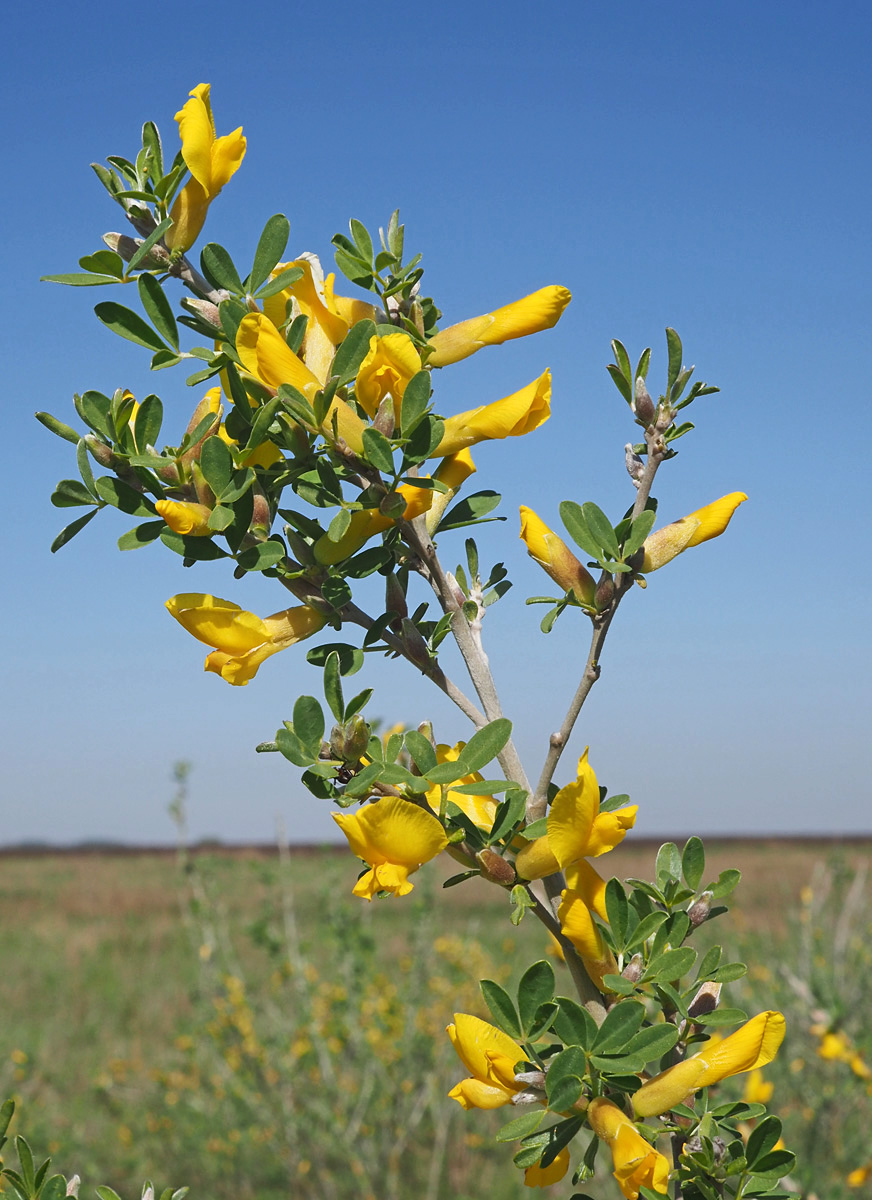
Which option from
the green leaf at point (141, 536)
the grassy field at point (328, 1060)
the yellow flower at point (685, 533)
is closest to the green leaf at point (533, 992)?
the yellow flower at point (685, 533)

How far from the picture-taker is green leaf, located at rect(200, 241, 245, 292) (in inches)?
27.9

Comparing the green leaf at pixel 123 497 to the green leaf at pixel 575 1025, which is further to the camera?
the green leaf at pixel 123 497

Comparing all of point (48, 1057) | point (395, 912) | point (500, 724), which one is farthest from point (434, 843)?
point (395, 912)

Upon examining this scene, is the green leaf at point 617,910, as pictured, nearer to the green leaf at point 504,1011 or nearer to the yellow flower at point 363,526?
the green leaf at point 504,1011

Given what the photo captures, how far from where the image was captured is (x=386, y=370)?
→ 2.31 feet

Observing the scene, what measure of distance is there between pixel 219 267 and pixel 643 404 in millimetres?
352

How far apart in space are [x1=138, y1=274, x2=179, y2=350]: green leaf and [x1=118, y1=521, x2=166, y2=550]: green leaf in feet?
0.47

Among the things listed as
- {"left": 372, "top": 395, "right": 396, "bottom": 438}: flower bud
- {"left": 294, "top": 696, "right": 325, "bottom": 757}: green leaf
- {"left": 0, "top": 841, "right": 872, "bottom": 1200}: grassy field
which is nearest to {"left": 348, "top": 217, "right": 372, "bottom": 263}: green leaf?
{"left": 372, "top": 395, "right": 396, "bottom": 438}: flower bud

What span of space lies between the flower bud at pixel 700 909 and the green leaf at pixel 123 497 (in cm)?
54

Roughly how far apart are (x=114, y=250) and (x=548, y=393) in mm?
363

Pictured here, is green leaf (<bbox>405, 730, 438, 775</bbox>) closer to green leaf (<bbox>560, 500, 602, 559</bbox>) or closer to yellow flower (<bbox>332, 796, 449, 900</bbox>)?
yellow flower (<bbox>332, 796, 449, 900</bbox>)

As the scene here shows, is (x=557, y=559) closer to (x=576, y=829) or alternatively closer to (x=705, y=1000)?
(x=576, y=829)

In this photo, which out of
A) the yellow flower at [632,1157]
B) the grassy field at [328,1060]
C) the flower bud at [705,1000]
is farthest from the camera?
the grassy field at [328,1060]

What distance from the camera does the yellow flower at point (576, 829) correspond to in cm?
63
